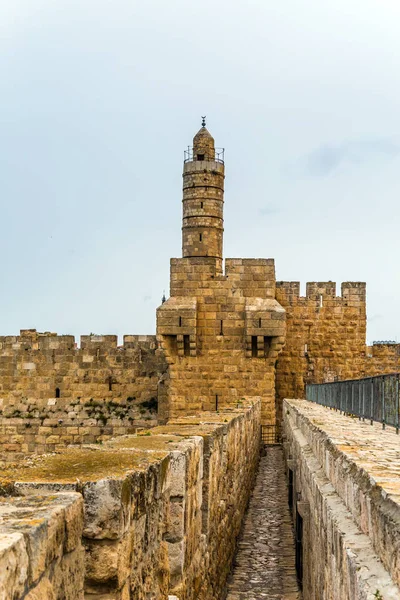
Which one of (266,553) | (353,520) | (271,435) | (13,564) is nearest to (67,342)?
(271,435)

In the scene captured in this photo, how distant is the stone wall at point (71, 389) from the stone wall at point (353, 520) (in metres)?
12.4

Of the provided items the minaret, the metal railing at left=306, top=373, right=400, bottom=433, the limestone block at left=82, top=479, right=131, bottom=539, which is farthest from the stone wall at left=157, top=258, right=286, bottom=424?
the minaret

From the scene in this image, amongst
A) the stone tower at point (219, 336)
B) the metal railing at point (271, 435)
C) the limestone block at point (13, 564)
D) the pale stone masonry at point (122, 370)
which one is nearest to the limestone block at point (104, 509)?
the limestone block at point (13, 564)

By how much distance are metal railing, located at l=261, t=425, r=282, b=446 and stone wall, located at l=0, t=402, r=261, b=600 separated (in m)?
9.60

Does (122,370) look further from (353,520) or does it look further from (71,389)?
(353,520)

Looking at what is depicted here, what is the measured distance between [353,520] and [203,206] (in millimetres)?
31315

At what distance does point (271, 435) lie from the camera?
615 inches

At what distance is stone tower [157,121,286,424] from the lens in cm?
1509

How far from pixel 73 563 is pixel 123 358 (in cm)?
1555

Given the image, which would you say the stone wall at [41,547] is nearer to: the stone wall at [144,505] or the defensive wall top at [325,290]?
the stone wall at [144,505]

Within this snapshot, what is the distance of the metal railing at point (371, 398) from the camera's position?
21.3 ft

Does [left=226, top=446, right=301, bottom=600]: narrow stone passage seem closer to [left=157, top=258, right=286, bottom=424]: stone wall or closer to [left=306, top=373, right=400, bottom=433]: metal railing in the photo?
[left=306, top=373, right=400, bottom=433]: metal railing

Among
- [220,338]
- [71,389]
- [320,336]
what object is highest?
[320,336]

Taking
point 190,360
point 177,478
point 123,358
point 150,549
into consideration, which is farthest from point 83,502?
point 123,358
